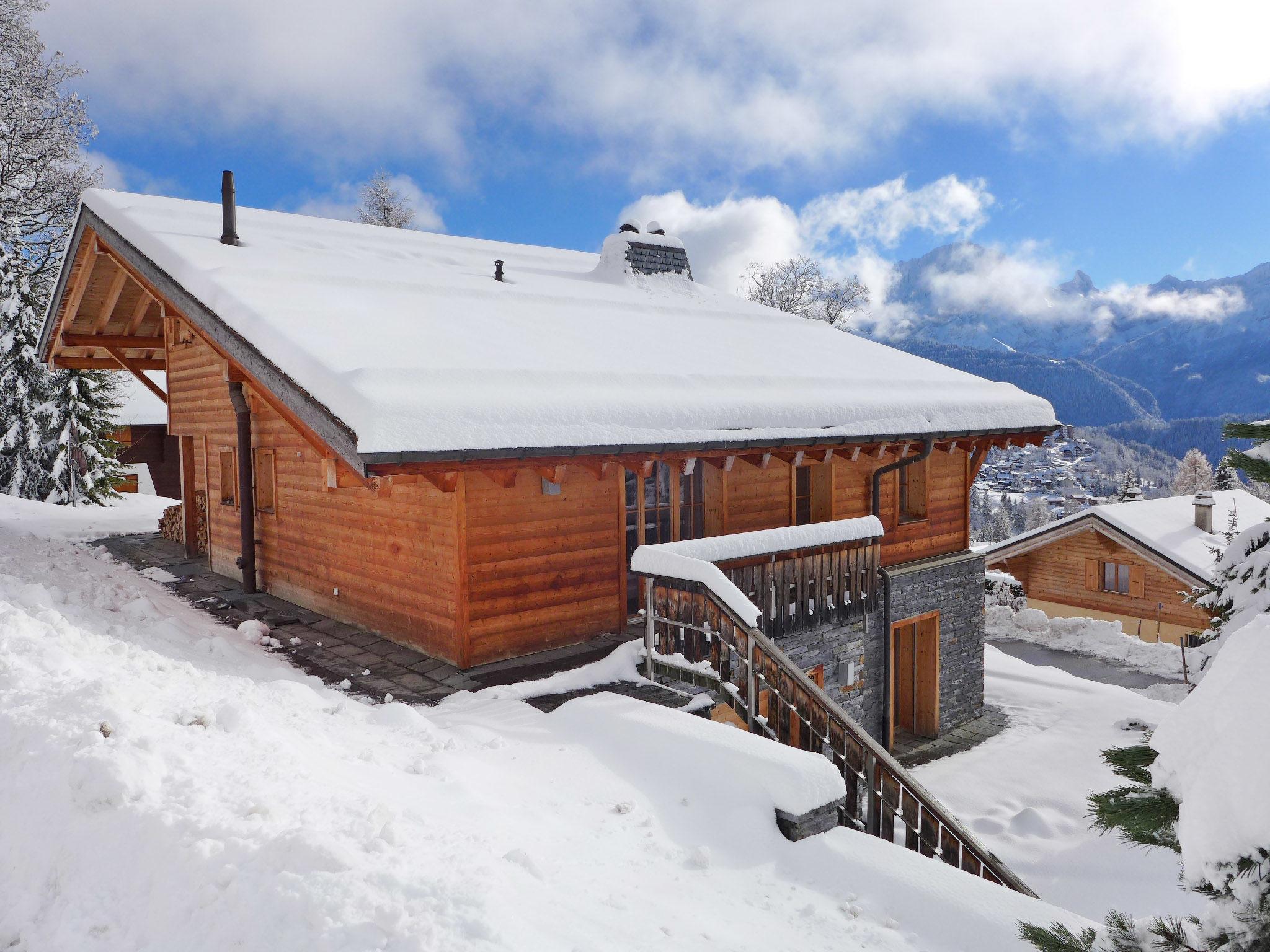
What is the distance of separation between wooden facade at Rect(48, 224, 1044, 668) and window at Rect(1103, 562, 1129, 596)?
55.0 ft

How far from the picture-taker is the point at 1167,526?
26.2 meters

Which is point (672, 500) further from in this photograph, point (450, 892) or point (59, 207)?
point (59, 207)

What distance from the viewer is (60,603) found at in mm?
7250

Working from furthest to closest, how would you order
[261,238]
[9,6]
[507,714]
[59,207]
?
[59,207], [9,6], [261,238], [507,714]

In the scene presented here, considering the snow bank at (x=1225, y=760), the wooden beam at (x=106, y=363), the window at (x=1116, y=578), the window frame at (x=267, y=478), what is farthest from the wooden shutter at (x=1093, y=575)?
the snow bank at (x=1225, y=760)

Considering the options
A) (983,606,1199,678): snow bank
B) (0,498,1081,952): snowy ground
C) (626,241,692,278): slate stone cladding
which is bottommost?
(983,606,1199,678): snow bank

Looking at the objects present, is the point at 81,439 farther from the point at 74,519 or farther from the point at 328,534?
the point at 328,534

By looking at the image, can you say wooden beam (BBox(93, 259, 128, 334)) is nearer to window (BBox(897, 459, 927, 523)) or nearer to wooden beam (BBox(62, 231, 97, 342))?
wooden beam (BBox(62, 231, 97, 342))

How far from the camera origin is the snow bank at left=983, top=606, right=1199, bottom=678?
22.0m

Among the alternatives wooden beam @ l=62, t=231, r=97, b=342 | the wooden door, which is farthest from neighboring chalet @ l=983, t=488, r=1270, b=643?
wooden beam @ l=62, t=231, r=97, b=342

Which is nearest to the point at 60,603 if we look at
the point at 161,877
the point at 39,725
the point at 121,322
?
the point at 39,725

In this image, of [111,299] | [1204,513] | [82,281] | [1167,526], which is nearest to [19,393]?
[111,299]

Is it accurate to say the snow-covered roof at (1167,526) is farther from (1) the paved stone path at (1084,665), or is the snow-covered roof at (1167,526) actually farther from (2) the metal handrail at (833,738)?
(2) the metal handrail at (833,738)

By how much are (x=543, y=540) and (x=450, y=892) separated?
16.8 feet
